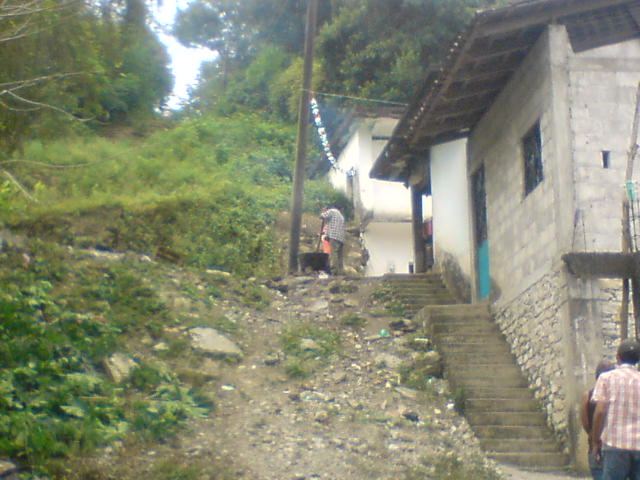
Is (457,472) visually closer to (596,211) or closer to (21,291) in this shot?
(596,211)

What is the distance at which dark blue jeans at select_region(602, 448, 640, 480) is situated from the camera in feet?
20.4

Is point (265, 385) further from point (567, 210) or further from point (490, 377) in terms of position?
point (567, 210)

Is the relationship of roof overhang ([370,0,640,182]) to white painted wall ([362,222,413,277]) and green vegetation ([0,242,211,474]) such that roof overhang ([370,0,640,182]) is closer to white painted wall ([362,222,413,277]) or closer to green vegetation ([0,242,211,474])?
green vegetation ([0,242,211,474])

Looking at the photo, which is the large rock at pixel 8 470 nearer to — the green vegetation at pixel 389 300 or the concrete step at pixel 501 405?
the concrete step at pixel 501 405

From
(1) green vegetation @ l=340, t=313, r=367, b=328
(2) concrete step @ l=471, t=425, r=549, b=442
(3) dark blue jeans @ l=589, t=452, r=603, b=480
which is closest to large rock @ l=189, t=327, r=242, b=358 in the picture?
(1) green vegetation @ l=340, t=313, r=367, b=328

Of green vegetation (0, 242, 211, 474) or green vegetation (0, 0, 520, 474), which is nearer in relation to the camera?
green vegetation (0, 242, 211, 474)

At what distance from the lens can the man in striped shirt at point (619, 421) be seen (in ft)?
20.5

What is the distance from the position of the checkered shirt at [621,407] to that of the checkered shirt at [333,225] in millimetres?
11774

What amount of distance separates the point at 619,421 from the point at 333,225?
12.1 m

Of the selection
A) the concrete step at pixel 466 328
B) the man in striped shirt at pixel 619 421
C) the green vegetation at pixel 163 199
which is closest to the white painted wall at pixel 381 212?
the green vegetation at pixel 163 199

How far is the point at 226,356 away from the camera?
11414 millimetres

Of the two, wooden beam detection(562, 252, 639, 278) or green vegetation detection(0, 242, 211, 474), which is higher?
wooden beam detection(562, 252, 639, 278)

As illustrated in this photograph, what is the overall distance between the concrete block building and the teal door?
31.0 inches

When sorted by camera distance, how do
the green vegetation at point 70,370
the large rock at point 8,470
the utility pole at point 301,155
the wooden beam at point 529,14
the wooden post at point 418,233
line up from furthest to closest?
the wooden post at point 418,233 < the utility pole at point 301,155 < the wooden beam at point 529,14 < the green vegetation at point 70,370 < the large rock at point 8,470
